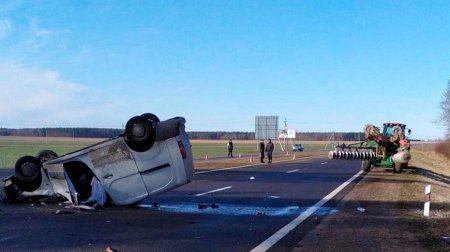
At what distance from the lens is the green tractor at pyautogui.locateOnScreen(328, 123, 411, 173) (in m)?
25.0

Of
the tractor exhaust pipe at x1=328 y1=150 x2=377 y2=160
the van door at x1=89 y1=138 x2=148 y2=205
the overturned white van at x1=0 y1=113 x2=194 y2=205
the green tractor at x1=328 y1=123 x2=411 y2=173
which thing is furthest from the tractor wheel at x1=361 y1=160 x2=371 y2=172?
the van door at x1=89 y1=138 x2=148 y2=205

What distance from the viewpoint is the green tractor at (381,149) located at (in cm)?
2505

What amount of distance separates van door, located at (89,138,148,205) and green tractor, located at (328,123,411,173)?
1539 centimetres

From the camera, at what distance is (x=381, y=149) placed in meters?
26.2

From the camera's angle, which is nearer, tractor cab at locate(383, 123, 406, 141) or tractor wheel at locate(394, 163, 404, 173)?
tractor wheel at locate(394, 163, 404, 173)

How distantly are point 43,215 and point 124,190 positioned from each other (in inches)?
61.8

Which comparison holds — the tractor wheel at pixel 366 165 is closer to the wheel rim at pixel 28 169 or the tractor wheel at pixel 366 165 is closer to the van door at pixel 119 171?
the van door at pixel 119 171

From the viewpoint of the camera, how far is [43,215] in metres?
10.0

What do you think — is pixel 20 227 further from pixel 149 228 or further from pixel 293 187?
pixel 293 187

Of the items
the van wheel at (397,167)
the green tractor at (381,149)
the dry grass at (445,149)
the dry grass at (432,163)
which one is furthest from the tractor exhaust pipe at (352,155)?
the dry grass at (445,149)

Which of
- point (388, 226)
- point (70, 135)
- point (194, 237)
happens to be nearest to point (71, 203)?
point (194, 237)

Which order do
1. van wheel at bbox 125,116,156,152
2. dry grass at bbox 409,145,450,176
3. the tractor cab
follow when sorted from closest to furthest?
van wheel at bbox 125,116,156,152 → the tractor cab → dry grass at bbox 409,145,450,176

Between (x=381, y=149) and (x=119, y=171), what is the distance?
1854 cm

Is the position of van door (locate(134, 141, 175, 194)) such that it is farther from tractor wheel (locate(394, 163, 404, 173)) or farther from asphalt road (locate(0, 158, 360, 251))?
tractor wheel (locate(394, 163, 404, 173))
